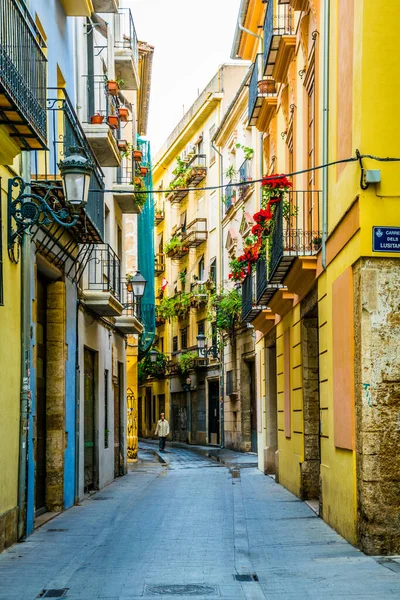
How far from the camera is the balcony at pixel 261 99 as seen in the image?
2116cm

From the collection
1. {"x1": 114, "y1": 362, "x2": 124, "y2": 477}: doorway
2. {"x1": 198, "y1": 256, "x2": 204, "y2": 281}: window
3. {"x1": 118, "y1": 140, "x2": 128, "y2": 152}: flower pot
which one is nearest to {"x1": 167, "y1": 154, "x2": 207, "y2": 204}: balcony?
{"x1": 198, "y1": 256, "x2": 204, "y2": 281}: window

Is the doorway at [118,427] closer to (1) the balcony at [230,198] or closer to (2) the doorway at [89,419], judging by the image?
(2) the doorway at [89,419]

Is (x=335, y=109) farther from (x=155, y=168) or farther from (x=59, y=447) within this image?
(x=155, y=168)

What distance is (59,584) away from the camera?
8898mm

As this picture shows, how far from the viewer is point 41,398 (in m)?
15.1

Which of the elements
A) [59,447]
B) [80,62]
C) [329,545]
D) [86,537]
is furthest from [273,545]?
[80,62]

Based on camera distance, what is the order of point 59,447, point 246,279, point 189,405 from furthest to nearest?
point 189,405
point 246,279
point 59,447

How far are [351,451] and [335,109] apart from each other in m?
4.44

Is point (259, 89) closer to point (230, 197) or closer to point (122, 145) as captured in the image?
point (122, 145)

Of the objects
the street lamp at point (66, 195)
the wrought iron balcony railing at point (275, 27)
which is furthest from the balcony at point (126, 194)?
the street lamp at point (66, 195)

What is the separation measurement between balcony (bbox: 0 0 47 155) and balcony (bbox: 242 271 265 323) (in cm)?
1101

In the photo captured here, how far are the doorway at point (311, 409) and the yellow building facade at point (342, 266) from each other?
0.02 m

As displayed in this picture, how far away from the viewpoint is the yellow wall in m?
10.9

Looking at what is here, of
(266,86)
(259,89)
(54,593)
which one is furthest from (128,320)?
(54,593)
